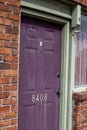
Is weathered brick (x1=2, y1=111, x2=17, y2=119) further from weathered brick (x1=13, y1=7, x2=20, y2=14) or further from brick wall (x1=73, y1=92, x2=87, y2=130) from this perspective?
brick wall (x1=73, y1=92, x2=87, y2=130)

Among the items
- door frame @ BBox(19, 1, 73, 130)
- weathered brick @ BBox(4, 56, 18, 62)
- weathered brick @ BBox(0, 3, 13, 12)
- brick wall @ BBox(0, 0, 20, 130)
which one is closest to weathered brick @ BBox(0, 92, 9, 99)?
brick wall @ BBox(0, 0, 20, 130)

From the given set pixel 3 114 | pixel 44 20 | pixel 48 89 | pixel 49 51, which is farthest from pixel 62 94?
pixel 3 114

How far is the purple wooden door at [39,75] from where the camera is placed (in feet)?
15.4

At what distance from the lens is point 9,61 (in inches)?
159

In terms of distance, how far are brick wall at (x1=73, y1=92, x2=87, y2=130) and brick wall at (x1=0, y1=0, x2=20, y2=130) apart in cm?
161

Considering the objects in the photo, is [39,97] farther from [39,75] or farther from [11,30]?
[11,30]

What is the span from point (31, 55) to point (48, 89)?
0.70 m

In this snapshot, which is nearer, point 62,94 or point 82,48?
point 62,94

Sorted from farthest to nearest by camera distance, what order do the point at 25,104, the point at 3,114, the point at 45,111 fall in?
the point at 45,111 < the point at 25,104 < the point at 3,114

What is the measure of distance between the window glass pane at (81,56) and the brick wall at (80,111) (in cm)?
32

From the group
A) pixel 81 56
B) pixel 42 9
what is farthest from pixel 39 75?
pixel 81 56

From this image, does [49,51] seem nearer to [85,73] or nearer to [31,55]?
[31,55]

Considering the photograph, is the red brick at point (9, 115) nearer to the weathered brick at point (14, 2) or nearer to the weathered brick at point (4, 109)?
the weathered brick at point (4, 109)

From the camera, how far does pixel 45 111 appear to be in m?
5.09
